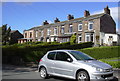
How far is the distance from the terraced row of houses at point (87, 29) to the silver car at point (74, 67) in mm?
24858

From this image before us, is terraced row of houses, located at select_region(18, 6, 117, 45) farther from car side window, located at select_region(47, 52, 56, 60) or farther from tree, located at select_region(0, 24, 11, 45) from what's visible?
car side window, located at select_region(47, 52, 56, 60)

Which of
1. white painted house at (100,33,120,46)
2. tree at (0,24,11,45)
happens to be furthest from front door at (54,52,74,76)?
tree at (0,24,11,45)

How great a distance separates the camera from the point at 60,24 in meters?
42.2

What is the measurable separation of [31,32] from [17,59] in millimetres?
35955

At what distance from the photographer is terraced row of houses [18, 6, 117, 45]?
33.1m

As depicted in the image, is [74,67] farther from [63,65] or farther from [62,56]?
[62,56]

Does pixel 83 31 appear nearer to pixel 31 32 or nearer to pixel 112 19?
pixel 112 19

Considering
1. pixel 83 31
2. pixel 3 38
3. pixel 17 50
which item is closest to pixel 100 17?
pixel 83 31

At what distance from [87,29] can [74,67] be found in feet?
92.8

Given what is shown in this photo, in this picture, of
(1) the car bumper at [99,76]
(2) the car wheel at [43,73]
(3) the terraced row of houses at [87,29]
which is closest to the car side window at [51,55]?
(2) the car wheel at [43,73]

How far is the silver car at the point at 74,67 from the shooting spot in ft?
23.6

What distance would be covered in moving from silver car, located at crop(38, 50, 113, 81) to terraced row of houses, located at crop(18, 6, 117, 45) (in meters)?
24.9

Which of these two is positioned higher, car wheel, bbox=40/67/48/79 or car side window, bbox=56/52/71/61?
car side window, bbox=56/52/71/61

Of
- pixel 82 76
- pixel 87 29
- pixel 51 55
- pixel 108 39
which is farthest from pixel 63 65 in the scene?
pixel 87 29
